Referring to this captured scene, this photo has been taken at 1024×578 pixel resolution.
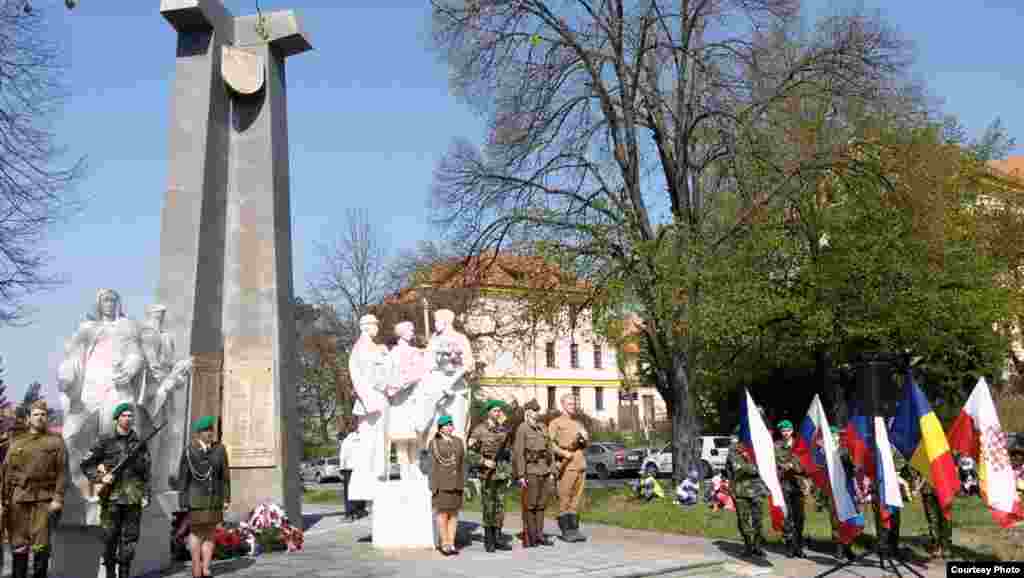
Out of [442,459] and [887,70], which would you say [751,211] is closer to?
[887,70]

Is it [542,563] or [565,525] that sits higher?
[565,525]

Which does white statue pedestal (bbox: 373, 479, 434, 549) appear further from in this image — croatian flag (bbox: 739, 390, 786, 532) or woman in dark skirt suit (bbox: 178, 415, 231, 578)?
croatian flag (bbox: 739, 390, 786, 532)

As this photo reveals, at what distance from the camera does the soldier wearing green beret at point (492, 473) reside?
39.3 ft

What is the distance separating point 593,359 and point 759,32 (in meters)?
54.1

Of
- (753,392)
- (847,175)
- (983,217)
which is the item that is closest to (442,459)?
(847,175)

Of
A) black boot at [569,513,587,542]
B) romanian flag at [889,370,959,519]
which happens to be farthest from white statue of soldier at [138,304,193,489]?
romanian flag at [889,370,959,519]

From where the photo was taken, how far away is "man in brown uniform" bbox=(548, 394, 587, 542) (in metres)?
13.1

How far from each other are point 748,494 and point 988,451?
269 cm

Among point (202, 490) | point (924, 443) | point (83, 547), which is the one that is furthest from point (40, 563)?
point (924, 443)

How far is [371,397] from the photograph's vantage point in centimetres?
1312

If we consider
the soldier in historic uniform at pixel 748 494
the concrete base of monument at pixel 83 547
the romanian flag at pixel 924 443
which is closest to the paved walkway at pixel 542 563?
the soldier in historic uniform at pixel 748 494

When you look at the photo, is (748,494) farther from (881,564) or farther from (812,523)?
(812,523)

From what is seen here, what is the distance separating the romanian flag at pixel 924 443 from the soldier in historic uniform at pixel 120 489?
321 inches

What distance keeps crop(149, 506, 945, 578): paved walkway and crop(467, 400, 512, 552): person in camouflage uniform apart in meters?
0.32
